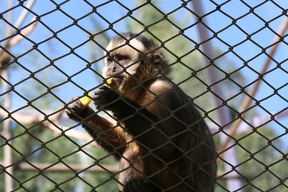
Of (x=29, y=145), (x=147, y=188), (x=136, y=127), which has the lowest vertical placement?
(x=147, y=188)

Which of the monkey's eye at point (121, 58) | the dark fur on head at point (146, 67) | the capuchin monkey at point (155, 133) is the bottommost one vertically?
the capuchin monkey at point (155, 133)

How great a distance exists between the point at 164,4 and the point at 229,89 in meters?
3.09

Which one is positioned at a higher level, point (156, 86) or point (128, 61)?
point (128, 61)

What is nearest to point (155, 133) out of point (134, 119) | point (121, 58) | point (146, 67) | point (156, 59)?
point (134, 119)

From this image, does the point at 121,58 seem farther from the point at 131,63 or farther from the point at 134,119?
the point at 134,119

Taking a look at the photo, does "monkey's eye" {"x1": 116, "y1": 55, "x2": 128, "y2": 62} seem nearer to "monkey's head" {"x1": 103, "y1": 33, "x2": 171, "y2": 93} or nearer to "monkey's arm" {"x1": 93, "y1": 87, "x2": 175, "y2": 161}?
"monkey's head" {"x1": 103, "y1": 33, "x2": 171, "y2": 93}

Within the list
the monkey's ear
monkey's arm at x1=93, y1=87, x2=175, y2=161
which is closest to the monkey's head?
the monkey's ear

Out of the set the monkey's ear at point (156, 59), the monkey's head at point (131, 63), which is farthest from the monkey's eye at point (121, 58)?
the monkey's ear at point (156, 59)

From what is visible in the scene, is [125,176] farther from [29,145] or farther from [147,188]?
[29,145]

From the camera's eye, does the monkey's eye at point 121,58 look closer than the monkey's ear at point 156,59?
No

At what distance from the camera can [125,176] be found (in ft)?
12.0

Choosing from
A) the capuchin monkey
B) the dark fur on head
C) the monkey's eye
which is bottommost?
the capuchin monkey

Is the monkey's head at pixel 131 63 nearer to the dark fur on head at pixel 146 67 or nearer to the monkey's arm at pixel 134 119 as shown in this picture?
the dark fur on head at pixel 146 67

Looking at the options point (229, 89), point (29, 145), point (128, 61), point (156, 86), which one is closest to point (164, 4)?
point (229, 89)
